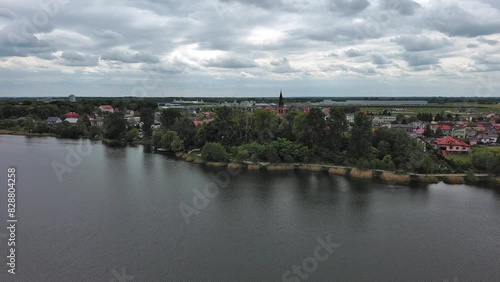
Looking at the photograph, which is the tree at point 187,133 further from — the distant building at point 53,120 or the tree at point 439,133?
the distant building at point 53,120

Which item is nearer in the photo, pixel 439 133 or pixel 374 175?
pixel 374 175

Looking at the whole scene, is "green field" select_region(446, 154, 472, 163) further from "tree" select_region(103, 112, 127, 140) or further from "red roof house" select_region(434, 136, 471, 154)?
"tree" select_region(103, 112, 127, 140)

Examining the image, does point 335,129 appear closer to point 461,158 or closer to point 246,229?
point 461,158

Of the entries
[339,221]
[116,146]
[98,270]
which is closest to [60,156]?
[116,146]

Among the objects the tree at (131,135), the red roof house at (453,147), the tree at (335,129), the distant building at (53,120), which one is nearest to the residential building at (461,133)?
the red roof house at (453,147)

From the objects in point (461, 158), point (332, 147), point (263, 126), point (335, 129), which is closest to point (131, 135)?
point (263, 126)

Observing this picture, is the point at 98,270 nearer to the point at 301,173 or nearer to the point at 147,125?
the point at 301,173
